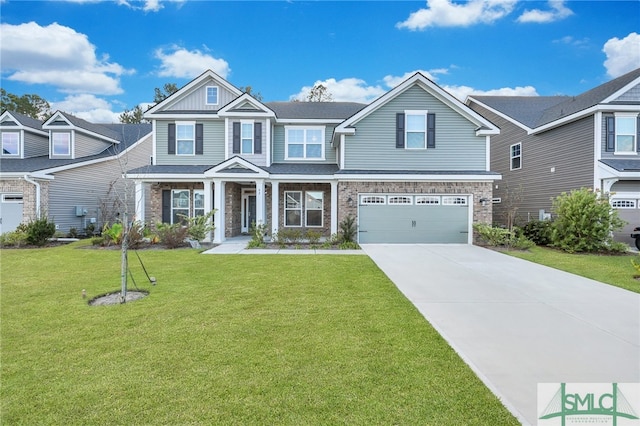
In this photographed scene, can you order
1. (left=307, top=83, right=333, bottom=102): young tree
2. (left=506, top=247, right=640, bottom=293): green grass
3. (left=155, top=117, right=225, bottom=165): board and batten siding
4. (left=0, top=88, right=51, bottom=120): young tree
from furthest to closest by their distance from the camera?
(left=307, top=83, right=333, bottom=102): young tree, (left=0, top=88, right=51, bottom=120): young tree, (left=155, top=117, right=225, bottom=165): board and batten siding, (left=506, top=247, right=640, bottom=293): green grass

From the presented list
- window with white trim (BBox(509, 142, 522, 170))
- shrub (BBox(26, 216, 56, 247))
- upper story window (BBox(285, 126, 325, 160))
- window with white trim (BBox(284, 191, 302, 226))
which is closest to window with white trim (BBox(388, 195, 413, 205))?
upper story window (BBox(285, 126, 325, 160))

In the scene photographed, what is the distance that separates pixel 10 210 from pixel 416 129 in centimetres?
1949

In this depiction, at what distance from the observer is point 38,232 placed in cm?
1244

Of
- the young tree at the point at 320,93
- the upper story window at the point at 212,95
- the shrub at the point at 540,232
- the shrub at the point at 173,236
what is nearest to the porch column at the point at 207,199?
the shrub at the point at 173,236

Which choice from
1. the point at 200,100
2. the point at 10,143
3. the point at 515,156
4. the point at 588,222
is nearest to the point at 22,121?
the point at 10,143

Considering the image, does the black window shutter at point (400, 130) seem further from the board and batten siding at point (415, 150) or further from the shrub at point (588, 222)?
the shrub at point (588, 222)

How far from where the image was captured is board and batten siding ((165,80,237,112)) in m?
Result: 16.0

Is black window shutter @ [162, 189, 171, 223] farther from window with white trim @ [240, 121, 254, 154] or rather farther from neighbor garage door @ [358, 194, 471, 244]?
neighbor garage door @ [358, 194, 471, 244]

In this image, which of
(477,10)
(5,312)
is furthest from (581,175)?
(5,312)

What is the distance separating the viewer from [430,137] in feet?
46.0

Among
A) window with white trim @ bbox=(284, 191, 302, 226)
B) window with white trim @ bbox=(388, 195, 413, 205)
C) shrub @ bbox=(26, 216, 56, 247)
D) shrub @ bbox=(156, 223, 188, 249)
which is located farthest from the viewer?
window with white trim @ bbox=(284, 191, 302, 226)

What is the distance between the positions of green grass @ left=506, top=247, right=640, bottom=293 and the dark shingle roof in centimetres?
1069

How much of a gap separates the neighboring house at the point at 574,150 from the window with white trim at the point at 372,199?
544 centimetres

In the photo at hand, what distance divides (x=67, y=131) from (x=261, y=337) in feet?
64.6
